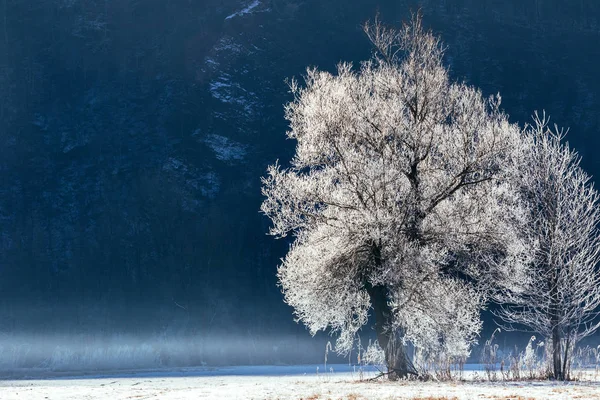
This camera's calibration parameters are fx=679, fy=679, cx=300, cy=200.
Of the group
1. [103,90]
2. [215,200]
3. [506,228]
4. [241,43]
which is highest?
[241,43]

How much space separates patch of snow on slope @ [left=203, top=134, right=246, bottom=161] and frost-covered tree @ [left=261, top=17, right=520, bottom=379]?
34.3 m

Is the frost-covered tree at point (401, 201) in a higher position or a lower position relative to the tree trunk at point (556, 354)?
higher

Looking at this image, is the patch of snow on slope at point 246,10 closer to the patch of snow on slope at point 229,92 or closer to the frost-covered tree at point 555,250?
the patch of snow on slope at point 229,92

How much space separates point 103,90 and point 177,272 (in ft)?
58.1

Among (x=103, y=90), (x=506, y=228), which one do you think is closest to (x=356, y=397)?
(x=506, y=228)

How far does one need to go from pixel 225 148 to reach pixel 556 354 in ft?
128

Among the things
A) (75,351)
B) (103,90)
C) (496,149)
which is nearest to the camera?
(496,149)

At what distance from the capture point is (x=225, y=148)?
53.4 metres

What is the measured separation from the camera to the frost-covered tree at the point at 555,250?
17.5 m

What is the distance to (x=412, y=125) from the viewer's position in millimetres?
18172

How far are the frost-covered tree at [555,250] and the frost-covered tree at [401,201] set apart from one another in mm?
795

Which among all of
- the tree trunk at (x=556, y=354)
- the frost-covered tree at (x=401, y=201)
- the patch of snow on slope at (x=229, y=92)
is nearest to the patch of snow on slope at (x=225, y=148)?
the patch of snow on slope at (x=229, y=92)

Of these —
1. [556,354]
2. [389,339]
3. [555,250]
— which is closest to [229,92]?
[389,339]

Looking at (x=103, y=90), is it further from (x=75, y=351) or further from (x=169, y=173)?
(x=75, y=351)
